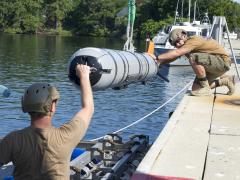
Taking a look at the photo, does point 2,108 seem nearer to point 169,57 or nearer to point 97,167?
point 169,57

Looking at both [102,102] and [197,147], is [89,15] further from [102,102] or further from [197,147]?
[197,147]

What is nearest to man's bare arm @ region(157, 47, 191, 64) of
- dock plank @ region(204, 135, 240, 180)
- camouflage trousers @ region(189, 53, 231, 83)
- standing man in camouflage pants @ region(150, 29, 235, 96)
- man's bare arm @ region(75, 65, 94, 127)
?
standing man in camouflage pants @ region(150, 29, 235, 96)

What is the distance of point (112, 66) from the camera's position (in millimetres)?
8859

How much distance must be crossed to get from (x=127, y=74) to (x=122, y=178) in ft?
6.17

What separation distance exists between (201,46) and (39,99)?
25.4ft

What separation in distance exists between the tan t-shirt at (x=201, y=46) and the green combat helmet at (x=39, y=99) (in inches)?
282

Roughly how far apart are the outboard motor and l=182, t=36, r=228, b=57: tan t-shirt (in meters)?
0.78

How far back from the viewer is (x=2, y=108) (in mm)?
22891

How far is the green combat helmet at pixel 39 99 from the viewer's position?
4258mm

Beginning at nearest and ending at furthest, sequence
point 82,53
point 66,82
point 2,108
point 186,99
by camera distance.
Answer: point 82,53
point 186,99
point 2,108
point 66,82

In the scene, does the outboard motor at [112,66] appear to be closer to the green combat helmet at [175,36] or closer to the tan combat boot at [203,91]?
the green combat helmet at [175,36]

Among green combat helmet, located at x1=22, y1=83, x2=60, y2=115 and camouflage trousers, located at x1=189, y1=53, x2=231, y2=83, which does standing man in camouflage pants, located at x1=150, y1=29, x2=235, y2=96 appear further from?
green combat helmet, located at x1=22, y1=83, x2=60, y2=115

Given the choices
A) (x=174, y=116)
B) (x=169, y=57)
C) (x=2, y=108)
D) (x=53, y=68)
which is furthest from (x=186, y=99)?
(x=53, y=68)

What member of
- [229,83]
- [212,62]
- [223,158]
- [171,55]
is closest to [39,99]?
[223,158]
